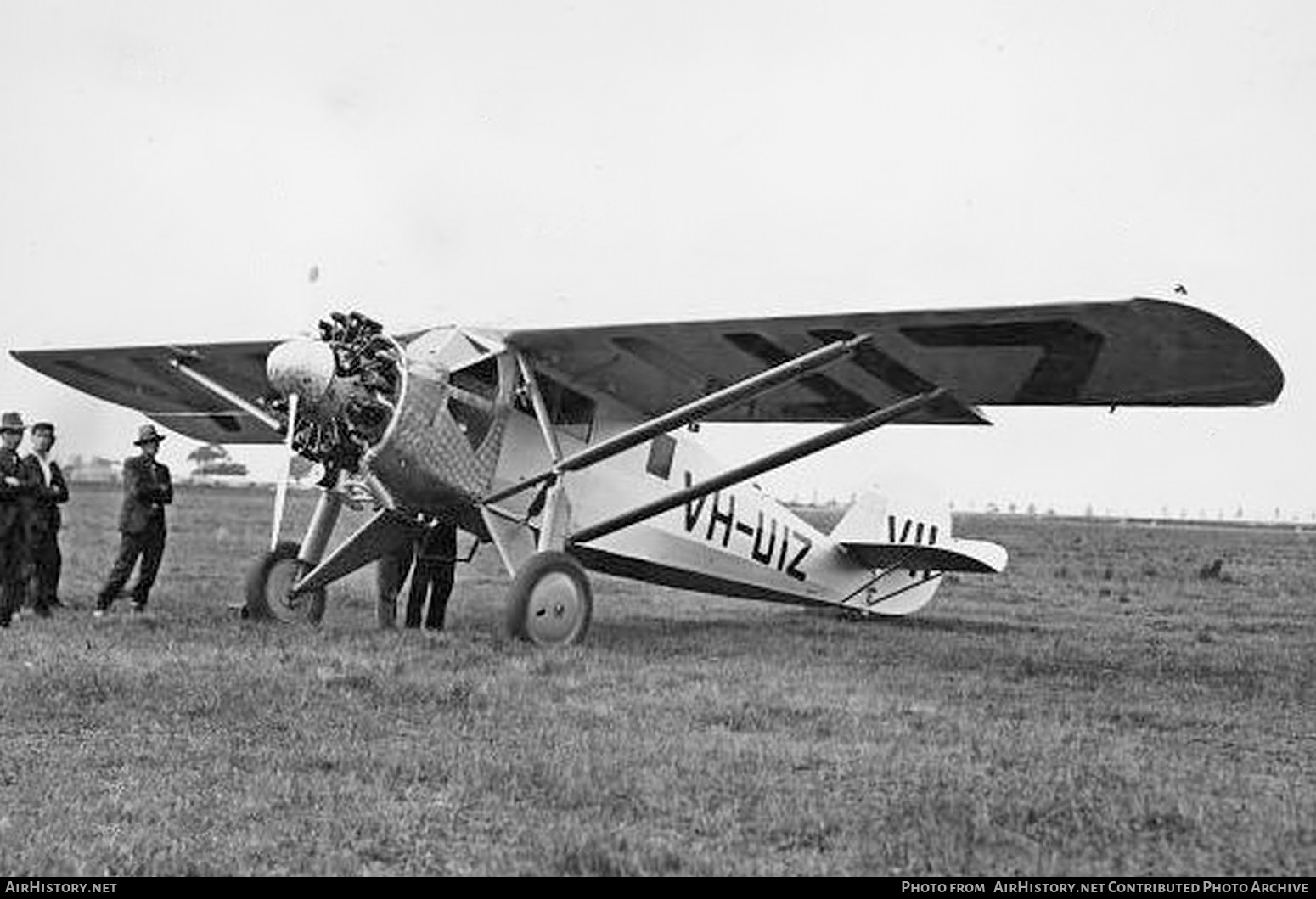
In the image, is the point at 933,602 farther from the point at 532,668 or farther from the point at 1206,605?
the point at 532,668

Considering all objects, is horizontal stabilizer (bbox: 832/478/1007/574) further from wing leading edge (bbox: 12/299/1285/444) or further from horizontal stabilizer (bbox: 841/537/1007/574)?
wing leading edge (bbox: 12/299/1285/444)

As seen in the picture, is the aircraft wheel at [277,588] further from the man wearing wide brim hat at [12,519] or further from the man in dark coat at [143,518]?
the man wearing wide brim hat at [12,519]

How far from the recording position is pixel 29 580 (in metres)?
11.2

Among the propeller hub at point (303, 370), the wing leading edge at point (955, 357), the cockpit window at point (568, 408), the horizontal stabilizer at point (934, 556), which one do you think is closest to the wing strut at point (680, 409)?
the wing leading edge at point (955, 357)

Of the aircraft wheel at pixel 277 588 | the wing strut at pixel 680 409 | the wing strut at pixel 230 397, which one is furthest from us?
the aircraft wheel at pixel 277 588

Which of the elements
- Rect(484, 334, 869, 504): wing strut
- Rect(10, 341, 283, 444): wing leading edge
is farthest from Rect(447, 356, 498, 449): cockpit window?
Rect(10, 341, 283, 444): wing leading edge

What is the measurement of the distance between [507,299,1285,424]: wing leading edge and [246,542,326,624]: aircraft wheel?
2844 millimetres

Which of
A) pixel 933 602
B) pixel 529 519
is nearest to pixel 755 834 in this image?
pixel 529 519

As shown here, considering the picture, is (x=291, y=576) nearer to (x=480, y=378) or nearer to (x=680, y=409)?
(x=480, y=378)

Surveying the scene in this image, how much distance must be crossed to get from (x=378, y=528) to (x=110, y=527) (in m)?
23.1

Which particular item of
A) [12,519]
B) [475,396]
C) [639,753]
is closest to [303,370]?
[475,396]

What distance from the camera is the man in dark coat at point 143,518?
11.3 meters

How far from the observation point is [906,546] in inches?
541

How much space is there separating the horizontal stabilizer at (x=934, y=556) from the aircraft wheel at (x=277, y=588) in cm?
597
